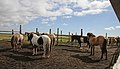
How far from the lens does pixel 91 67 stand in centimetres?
998

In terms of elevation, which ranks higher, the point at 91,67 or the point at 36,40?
the point at 36,40

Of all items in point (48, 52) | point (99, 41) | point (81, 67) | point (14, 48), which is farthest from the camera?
point (14, 48)

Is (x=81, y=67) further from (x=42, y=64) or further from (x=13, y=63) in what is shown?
(x=13, y=63)

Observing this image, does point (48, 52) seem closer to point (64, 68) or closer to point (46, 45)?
point (46, 45)

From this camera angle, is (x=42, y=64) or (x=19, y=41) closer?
(x=42, y=64)

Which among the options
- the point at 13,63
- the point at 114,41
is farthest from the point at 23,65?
the point at 114,41

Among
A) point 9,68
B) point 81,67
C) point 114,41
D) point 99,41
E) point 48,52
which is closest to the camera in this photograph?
point 9,68

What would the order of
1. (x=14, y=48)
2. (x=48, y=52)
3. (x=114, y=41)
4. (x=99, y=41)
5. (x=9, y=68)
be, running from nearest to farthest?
(x=9, y=68) → (x=48, y=52) → (x=99, y=41) → (x=14, y=48) → (x=114, y=41)

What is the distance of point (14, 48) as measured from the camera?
1509cm

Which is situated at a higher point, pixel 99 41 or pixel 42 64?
pixel 99 41

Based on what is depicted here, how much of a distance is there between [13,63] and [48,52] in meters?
2.63

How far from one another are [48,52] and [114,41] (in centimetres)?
1512

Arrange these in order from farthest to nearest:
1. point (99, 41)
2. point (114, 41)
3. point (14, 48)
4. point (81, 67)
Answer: point (114, 41), point (14, 48), point (99, 41), point (81, 67)

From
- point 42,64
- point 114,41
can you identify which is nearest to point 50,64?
point 42,64
